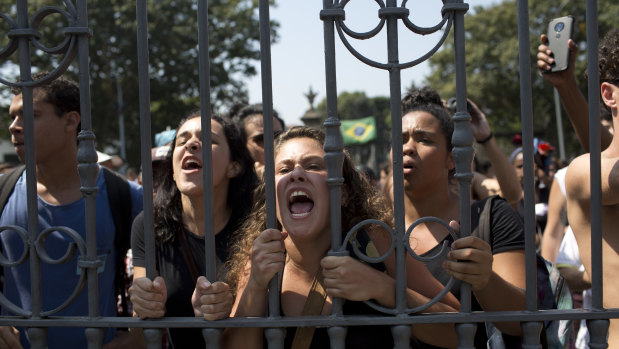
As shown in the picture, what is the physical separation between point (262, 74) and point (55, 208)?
1.73 m

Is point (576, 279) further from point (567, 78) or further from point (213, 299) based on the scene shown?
point (213, 299)

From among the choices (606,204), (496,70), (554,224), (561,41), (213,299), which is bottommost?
(554,224)

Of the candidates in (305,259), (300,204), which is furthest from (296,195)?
(305,259)

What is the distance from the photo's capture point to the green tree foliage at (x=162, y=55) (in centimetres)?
2391

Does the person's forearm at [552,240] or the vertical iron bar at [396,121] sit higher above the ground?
the vertical iron bar at [396,121]

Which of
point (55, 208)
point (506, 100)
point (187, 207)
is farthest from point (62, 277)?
point (506, 100)

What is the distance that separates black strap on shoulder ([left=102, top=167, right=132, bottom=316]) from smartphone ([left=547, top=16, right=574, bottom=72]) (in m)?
2.13

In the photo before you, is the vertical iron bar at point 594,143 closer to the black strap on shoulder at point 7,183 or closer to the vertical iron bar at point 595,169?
the vertical iron bar at point 595,169

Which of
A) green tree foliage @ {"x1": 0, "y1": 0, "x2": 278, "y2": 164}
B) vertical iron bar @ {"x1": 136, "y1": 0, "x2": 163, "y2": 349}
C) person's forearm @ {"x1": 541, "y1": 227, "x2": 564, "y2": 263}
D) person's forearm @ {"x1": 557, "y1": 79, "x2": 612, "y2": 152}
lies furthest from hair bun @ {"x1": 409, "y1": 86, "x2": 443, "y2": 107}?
green tree foliage @ {"x1": 0, "y1": 0, "x2": 278, "y2": 164}

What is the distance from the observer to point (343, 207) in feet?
7.75

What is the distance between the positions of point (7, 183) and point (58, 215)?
309mm

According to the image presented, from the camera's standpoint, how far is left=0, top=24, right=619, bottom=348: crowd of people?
176 centimetres

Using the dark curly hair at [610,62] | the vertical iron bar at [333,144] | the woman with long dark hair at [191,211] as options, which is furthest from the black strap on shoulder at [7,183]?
the dark curly hair at [610,62]

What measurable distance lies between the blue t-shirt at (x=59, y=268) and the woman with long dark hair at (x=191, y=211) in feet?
0.90
